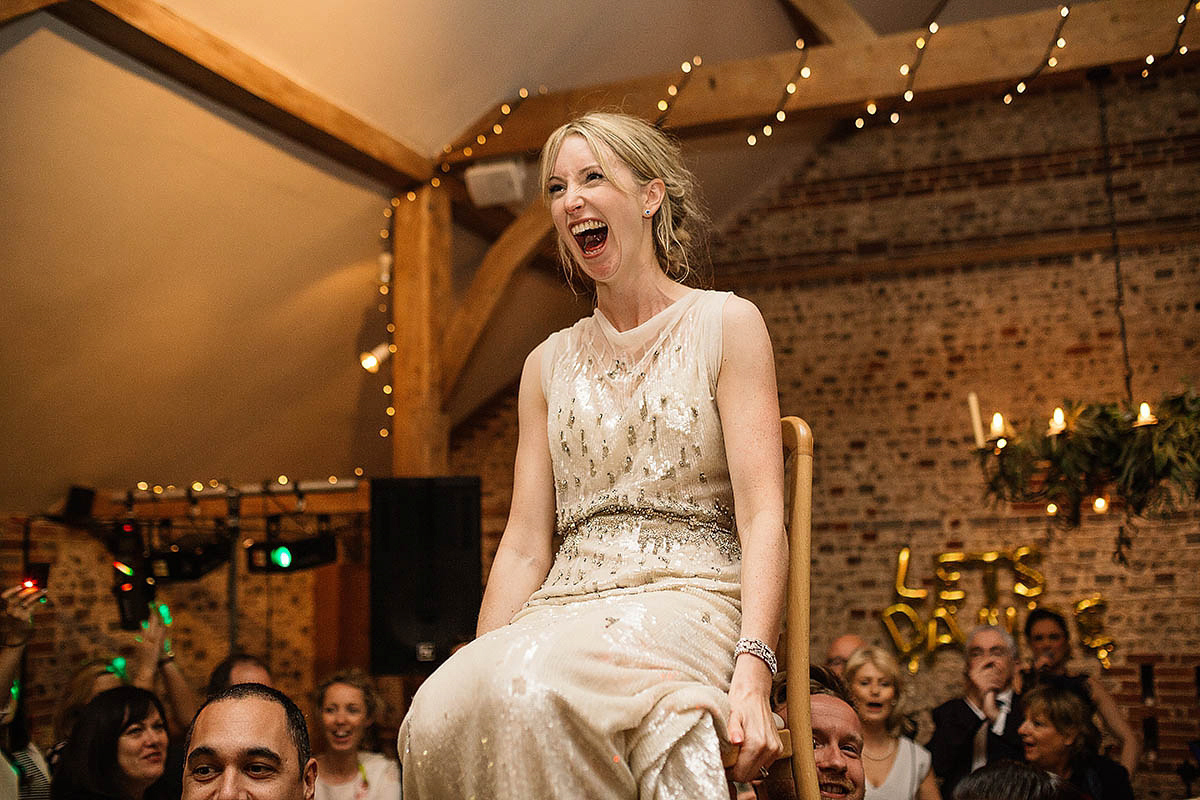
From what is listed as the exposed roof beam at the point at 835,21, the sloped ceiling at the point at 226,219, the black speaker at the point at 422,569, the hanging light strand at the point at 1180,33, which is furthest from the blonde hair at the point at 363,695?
the hanging light strand at the point at 1180,33

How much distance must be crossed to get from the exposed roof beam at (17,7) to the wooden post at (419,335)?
8.57 ft

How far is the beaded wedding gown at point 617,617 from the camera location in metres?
1.34

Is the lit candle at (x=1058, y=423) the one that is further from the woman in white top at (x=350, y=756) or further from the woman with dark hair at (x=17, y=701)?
the woman with dark hair at (x=17, y=701)

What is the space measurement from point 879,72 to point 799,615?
464 cm

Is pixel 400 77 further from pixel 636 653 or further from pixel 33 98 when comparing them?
pixel 636 653

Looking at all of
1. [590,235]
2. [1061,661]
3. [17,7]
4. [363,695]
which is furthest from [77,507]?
[590,235]

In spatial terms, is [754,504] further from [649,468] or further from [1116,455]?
[1116,455]

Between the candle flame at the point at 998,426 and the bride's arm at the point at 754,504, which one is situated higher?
the candle flame at the point at 998,426

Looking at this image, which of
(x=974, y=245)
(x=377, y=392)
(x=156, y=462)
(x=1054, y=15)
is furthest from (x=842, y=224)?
(x=156, y=462)

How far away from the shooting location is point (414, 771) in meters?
1.38

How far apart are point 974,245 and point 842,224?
0.95m

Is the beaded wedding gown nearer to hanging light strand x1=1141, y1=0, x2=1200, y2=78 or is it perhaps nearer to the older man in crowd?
the older man in crowd

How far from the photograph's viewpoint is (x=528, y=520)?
1.82 metres

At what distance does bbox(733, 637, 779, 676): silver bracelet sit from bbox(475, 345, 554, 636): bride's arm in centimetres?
40
